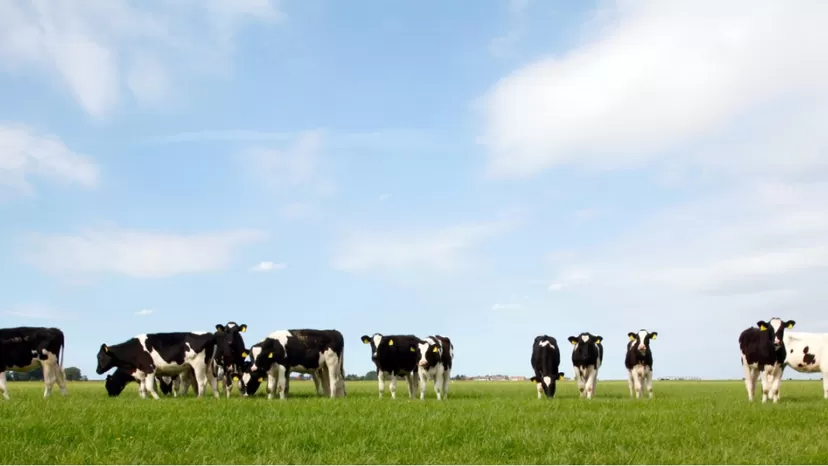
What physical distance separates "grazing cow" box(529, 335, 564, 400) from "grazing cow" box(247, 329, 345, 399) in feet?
21.4

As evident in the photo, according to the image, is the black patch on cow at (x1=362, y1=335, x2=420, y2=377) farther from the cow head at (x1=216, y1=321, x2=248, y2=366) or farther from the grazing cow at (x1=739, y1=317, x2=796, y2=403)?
the grazing cow at (x1=739, y1=317, x2=796, y2=403)

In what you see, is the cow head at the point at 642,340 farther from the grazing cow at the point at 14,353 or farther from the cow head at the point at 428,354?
the grazing cow at the point at 14,353

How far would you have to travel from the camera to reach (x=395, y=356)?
25.5 metres

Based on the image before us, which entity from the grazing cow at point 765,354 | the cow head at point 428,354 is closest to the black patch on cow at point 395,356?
the cow head at point 428,354

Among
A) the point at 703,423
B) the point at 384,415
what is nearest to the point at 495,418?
the point at 384,415

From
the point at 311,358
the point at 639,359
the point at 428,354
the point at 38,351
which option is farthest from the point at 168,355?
the point at 639,359

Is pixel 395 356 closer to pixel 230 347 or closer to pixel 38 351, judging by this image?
pixel 230 347

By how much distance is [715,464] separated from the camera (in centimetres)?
1180

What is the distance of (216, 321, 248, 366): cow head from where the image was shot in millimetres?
24578

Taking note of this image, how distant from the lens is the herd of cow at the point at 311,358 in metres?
23.8

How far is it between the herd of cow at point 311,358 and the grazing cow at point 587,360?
0.11ft

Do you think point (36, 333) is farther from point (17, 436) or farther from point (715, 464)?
point (715, 464)

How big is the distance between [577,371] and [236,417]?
46.9 feet

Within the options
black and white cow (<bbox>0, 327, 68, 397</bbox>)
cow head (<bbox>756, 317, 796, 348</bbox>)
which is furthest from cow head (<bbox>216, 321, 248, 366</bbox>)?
cow head (<bbox>756, 317, 796, 348</bbox>)
